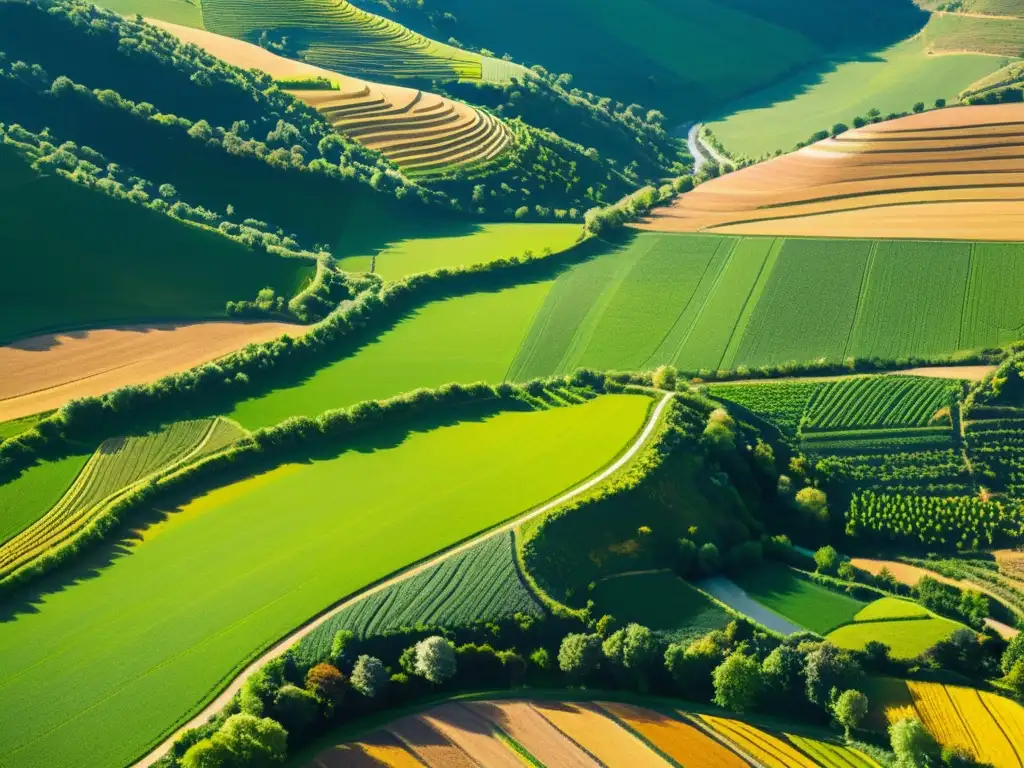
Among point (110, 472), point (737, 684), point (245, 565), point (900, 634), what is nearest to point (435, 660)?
point (245, 565)

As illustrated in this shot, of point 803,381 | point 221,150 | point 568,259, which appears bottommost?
point 803,381

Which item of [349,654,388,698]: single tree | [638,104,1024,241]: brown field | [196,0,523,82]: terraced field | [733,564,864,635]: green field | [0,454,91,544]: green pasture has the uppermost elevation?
[196,0,523,82]: terraced field

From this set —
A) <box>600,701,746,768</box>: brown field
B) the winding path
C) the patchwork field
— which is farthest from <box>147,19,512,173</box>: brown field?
the patchwork field

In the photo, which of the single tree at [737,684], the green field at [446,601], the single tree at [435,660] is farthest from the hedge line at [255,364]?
the single tree at [737,684]

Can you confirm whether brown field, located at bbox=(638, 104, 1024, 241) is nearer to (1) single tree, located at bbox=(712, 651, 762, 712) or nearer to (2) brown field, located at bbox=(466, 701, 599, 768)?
(1) single tree, located at bbox=(712, 651, 762, 712)

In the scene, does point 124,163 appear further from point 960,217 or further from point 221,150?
point 960,217

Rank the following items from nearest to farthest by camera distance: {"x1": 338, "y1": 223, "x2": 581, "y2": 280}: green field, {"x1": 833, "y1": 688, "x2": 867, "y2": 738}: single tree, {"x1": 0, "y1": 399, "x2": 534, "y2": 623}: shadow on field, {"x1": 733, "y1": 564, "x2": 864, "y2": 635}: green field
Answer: {"x1": 833, "y1": 688, "x2": 867, "y2": 738}: single tree < {"x1": 0, "y1": 399, "x2": 534, "y2": 623}: shadow on field < {"x1": 733, "y1": 564, "x2": 864, "y2": 635}: green field < {"x1": 338, "y1": 223, "x2": 581, "y2": 280}: green field

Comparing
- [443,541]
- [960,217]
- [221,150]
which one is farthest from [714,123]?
[443,541]
